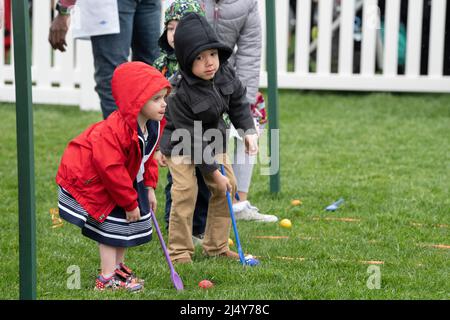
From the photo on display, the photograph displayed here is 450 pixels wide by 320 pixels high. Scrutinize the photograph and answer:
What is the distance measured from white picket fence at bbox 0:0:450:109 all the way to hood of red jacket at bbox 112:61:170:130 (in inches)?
236

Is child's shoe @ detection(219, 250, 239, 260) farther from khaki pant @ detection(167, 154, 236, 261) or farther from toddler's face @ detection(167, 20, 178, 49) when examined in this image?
toddler's face @ detection(167, 20, 178, 49)

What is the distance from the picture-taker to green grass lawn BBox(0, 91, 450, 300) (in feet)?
14.6

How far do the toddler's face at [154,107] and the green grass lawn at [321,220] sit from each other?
0.81m

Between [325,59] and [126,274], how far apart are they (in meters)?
6.72

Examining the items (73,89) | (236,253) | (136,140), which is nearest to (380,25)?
(73,89)

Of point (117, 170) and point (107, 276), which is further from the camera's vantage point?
point (107, 276)

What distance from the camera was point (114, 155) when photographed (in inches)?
161

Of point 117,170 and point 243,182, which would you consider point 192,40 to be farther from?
point 243,182

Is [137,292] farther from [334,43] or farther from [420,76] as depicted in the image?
[334,43]

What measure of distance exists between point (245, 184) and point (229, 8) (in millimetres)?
1225

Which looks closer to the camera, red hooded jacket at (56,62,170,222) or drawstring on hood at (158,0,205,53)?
red hooded jacket at (56,62,170,222)

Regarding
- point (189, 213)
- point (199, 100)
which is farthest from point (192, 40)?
point (189, 213)

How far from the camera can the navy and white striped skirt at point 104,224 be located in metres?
4.22

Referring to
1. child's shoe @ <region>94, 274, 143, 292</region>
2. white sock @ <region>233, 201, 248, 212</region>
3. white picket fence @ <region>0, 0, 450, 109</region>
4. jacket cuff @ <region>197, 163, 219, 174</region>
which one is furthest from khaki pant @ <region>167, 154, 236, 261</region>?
white picket fence @ <region>0, 0, 450, 109</region>
